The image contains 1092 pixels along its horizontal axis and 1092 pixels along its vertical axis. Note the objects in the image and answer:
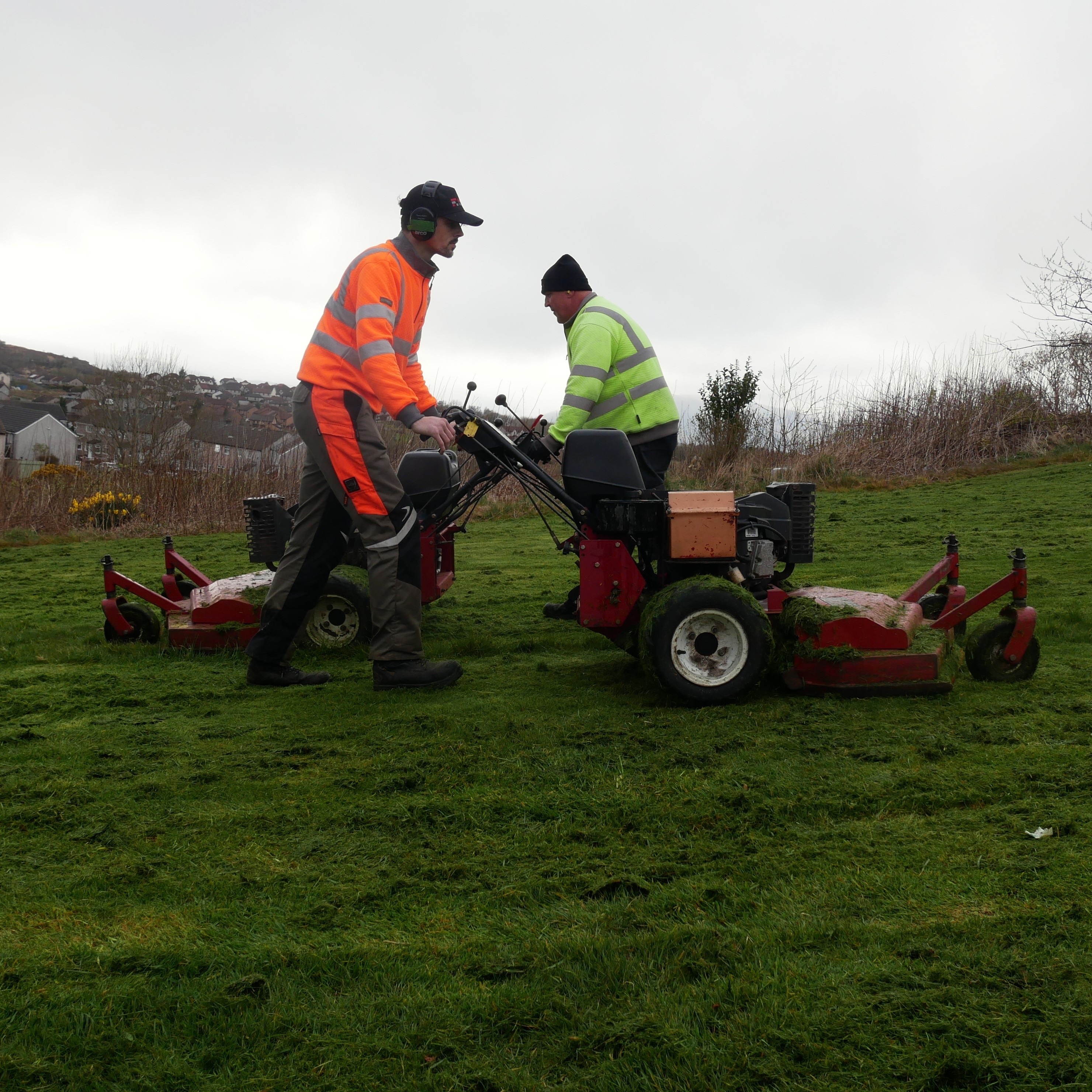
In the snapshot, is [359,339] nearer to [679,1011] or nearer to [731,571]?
[731,571]

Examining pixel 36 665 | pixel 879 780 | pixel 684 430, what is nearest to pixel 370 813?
pixel 879 780

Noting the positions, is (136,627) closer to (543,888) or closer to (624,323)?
(624,323)

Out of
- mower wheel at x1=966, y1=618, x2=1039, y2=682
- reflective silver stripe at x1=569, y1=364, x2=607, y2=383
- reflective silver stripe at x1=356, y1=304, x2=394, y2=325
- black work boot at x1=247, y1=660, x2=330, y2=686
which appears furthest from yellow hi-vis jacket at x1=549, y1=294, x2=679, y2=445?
mower wheel at x1=966, y1=618, x2=1039, y2=682

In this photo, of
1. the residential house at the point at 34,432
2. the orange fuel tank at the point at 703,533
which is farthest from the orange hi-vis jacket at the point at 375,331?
the residential house at the point at 34,432

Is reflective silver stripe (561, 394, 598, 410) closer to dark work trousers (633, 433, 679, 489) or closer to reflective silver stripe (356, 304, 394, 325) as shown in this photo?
dark work trousers (633, 433, 679, 489)

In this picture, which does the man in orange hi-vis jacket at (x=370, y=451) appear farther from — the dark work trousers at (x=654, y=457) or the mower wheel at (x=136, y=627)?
the mower wheel at (x=136, y=627)

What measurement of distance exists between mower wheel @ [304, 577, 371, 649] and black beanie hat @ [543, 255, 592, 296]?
5.96ft

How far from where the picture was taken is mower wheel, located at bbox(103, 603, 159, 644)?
211 inches

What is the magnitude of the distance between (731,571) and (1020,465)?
1205 cm

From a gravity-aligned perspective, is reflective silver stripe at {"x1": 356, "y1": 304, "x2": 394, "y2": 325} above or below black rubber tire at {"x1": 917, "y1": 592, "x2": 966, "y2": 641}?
above

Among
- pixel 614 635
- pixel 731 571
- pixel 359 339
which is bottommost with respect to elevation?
pixel 614 635

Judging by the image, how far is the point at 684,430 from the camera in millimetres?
15586

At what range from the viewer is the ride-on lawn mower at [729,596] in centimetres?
390

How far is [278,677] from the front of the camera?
4.43m
